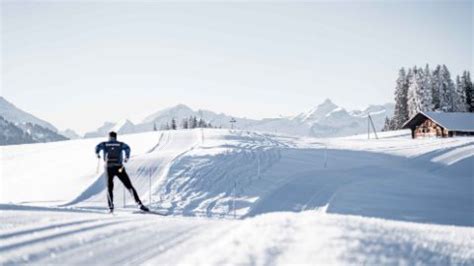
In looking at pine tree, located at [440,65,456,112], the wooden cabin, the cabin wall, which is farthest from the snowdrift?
pine tree, located at [440,65,456,112]

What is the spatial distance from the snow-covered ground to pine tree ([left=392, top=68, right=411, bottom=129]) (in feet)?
124

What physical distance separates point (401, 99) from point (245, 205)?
73.0 metres

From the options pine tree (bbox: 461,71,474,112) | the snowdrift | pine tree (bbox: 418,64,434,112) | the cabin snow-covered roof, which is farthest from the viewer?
pine tree (bbox: 461,71,474,112)

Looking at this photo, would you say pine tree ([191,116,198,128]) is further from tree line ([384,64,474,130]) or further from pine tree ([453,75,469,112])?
pine tree ([453,75,469,112])

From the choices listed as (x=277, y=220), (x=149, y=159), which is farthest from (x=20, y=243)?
(x=149, y=159)

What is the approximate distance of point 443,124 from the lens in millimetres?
60031

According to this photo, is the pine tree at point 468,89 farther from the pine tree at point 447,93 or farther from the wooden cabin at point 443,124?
the wooden cabin at point 443,124

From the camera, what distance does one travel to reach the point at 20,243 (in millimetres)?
4332

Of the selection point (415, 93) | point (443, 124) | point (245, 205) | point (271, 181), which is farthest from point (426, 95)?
point (245, 205)

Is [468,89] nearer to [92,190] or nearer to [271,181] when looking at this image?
[271,181]

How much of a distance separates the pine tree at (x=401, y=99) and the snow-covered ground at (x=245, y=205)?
124 ft

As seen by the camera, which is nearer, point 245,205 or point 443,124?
point 245,205

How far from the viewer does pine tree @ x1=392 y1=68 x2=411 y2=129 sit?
289 ft

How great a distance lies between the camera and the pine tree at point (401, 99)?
88188mm
